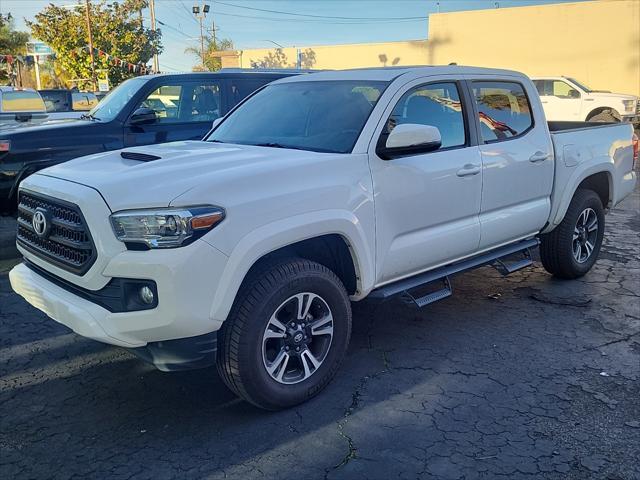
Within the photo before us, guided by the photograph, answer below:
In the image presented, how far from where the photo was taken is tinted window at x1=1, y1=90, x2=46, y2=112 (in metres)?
13.0

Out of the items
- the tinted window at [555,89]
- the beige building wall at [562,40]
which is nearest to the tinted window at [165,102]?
the tinted window at [555,89]

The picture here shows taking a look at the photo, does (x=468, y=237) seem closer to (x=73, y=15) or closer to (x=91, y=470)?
(x=91, y=470)

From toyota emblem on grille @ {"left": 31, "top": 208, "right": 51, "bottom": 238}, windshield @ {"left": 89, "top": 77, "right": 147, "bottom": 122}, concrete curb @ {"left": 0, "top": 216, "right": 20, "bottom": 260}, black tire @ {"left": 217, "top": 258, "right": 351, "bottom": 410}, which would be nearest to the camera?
black tire @ {"left": 217, "top": 258, "right": 351, "bottom": 410}

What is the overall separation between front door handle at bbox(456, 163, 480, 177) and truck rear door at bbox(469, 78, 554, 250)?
0.10 m

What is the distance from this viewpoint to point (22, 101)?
13.3m

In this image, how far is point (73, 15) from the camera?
3531 cm

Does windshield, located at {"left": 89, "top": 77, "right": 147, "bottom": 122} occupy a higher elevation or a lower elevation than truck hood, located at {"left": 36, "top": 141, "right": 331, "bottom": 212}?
higher

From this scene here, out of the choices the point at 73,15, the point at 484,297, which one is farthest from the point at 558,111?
the point at 73,15

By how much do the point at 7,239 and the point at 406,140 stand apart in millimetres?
6126

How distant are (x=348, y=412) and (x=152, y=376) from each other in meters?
1.34

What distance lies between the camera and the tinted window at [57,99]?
16.0 metres

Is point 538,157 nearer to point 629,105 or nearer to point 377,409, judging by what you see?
point 377,409

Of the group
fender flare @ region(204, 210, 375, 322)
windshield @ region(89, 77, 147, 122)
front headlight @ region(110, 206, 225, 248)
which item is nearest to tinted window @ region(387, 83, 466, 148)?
fender flare @ region(204, 210, 375, 322)

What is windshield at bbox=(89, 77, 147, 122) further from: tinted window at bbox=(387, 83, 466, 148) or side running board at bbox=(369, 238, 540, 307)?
side running board at bbox=(369, 238, 540, 307)
